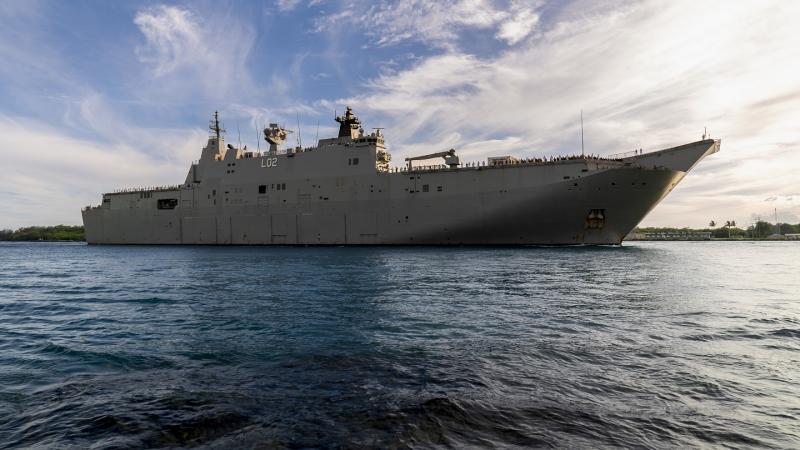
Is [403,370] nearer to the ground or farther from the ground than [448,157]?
nearer to the ground

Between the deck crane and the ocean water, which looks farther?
the deck crane

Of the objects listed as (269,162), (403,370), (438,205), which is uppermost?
(269,162)

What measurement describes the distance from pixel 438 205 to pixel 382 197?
17.2 feet

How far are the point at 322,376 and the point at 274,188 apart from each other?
122 feet

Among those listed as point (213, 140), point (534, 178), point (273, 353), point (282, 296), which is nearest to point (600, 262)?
point (534, 178)

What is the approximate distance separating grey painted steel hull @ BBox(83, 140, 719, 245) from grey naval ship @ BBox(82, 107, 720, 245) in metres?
0.09

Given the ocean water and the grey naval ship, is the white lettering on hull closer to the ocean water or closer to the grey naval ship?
the grey naval ship

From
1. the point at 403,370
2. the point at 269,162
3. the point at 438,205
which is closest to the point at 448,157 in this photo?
the point at 438,205

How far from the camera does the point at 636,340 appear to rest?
752 centimetres

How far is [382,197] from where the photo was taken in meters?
36.4

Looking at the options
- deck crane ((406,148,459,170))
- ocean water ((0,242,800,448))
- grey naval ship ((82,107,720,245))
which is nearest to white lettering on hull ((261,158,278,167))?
grey naval ship ((82,107,720,245))

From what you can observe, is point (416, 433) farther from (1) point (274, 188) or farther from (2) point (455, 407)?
(1) point (274, 188)

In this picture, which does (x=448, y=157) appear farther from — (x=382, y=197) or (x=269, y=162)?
(x=269, y=162)

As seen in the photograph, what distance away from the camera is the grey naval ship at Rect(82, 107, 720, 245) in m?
29.9
